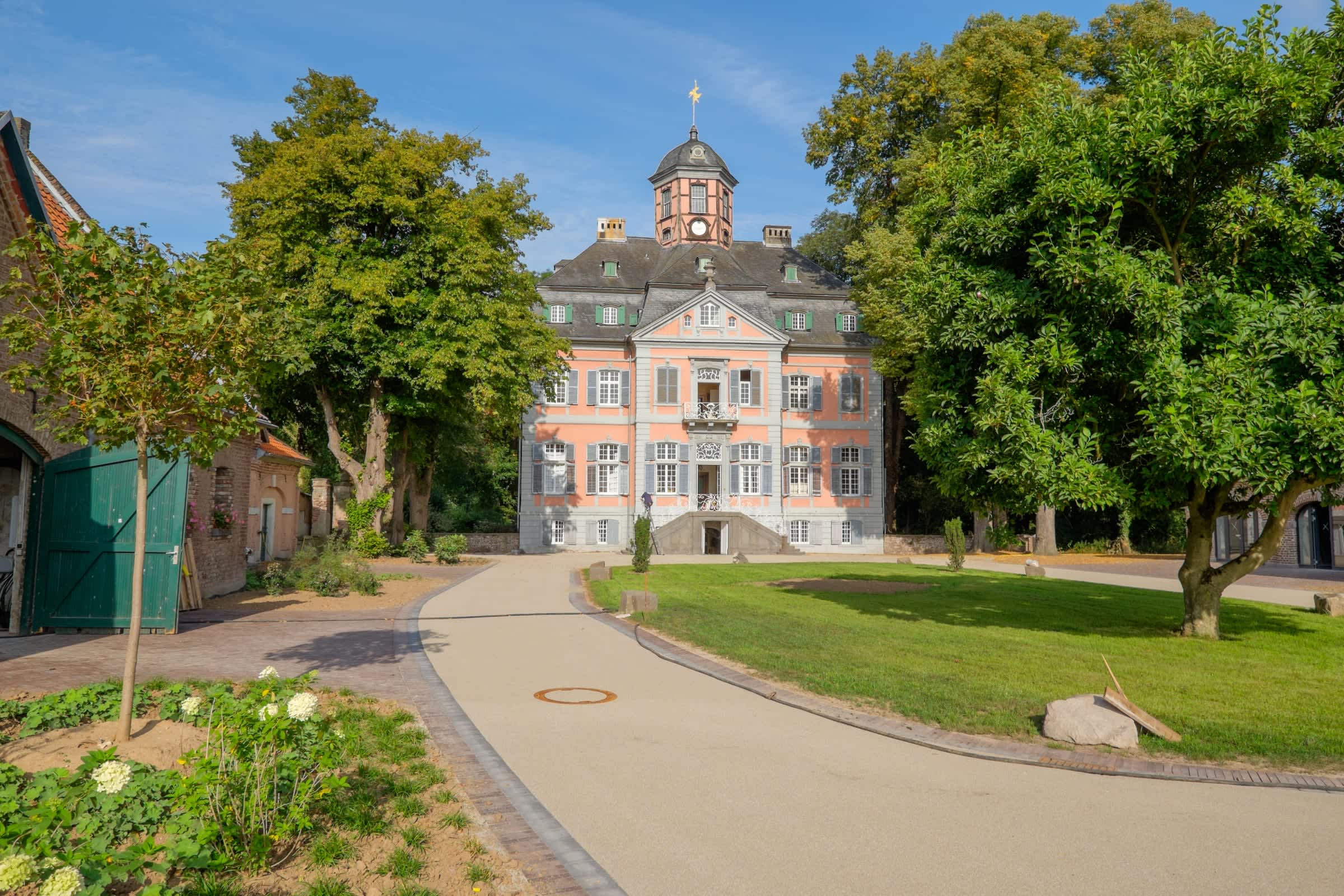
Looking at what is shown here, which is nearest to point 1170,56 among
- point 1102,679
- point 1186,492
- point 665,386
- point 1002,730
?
point 1186,492

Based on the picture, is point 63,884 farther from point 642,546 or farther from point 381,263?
point 381,263

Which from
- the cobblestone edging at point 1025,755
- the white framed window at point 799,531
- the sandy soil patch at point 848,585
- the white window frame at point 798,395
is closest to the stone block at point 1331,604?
the sandy soil patch at point 848,585

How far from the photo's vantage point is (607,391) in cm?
4391

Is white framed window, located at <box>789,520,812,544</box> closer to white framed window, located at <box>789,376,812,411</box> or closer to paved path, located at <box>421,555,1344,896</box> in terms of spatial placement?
white framed window, located at <box>789,376,812,411</box>

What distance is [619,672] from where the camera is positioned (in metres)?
10.8

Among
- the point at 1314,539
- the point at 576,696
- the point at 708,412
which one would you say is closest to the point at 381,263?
the point at 708,412

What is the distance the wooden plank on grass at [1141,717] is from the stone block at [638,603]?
9384 millimetres

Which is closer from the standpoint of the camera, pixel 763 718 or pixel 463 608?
pixel 763 718

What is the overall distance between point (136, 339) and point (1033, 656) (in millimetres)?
10753

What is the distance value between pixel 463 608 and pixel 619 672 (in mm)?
7480

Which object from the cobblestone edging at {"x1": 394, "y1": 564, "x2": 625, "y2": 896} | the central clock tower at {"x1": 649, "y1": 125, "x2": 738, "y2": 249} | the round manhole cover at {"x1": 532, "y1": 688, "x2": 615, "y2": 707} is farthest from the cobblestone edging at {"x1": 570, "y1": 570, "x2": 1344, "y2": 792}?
the central clock tower at {"x1": 649, "y1": 125, "x2": 738, "y2": 249}

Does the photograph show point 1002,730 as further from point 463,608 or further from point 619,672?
point 463,608

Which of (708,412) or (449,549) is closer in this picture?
(449,549)

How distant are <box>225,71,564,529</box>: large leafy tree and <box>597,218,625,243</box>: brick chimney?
19.4 metres
